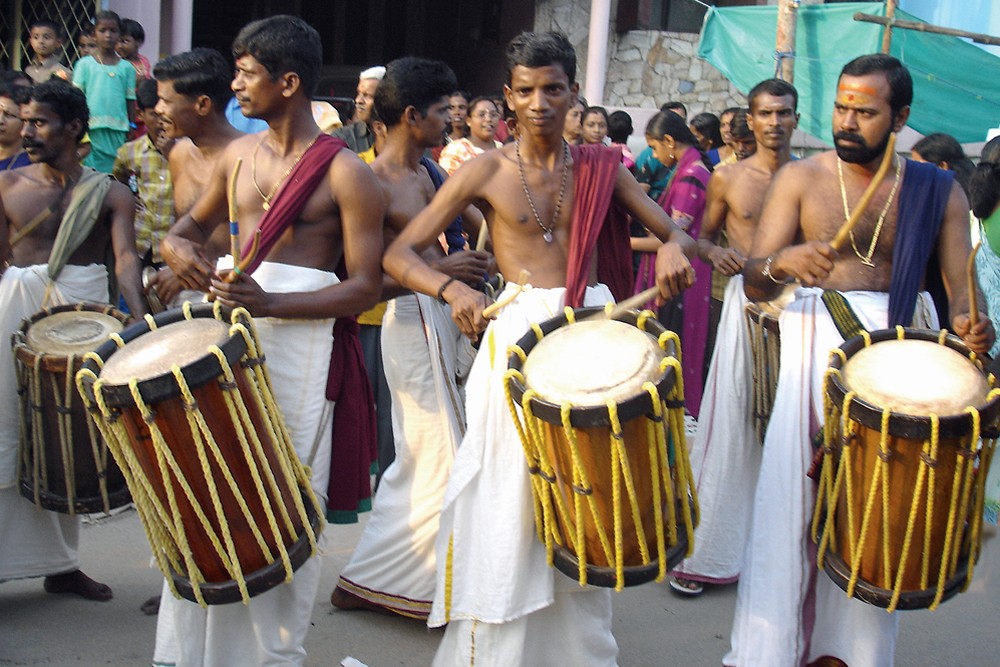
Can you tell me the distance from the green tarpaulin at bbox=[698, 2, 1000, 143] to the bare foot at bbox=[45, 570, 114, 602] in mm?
7157

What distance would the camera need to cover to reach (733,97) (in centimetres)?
1405

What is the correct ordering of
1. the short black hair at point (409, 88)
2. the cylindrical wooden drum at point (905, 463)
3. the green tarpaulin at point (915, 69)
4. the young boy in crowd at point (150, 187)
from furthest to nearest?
1. the green tarpaulin at point (915, 69)
2. the young boy in crowd at point (150, 187)
3. the short black hair at point (409, 88)
4. the cylindrical wooden drum at point (905, 463)

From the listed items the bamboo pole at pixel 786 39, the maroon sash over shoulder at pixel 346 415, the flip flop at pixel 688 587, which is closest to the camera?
the maroon sash over shoulder at pixel 346 415

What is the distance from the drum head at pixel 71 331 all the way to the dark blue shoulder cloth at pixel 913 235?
8.37ft

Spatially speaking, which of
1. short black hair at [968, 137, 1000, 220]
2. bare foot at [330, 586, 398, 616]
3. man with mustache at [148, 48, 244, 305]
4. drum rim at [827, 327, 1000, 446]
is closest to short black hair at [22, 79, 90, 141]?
man with mustache at [148, 48, 244, 305]

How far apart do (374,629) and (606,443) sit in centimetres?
179

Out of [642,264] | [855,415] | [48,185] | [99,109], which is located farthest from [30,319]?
[99,109]

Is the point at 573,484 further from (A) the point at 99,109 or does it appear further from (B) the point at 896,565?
(A) the point at 99,109

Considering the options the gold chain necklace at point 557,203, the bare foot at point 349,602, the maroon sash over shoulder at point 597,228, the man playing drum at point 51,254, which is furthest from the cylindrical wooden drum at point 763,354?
the man playing drum at point 51,254

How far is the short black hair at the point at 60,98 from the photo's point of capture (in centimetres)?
452

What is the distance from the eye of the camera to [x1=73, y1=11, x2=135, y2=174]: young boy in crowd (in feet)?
28.4

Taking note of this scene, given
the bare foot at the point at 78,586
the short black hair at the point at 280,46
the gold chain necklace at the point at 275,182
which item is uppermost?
the short black hair at the point at 280,46

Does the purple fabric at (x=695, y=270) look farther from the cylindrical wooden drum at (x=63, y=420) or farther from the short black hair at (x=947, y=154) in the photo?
the cylindrical wooden drum at (x=63, y=420)

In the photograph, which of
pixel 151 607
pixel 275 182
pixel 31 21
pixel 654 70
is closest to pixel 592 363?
pixel 275 182
